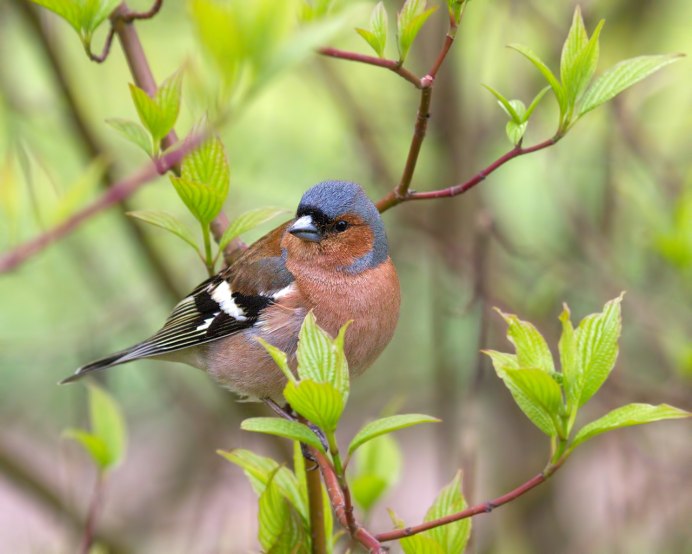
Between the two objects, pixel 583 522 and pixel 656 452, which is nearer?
pixel 656 452

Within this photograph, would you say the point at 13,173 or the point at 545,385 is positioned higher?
the point at 13,173

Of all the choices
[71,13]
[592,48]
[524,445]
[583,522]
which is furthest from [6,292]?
[592,48]

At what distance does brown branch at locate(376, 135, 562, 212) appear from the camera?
1842mm

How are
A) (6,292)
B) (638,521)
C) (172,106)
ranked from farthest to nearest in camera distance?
1. (6,292)
2. (638,521)
3. (172,106)

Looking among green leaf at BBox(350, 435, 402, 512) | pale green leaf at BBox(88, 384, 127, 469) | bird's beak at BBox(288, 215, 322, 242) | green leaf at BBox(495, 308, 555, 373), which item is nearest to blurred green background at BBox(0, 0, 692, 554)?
bird's beak at BBox(288, 215, 322, 242)

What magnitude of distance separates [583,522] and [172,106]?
3991 mm

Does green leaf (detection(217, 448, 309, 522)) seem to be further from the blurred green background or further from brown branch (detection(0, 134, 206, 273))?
the blurred green background

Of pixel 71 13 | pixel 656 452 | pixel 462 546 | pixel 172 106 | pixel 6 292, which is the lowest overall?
pixel 656 452

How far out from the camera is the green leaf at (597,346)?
166 centimetres

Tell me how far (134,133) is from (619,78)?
3.15ft

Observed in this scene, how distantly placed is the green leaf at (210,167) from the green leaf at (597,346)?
0.76 m

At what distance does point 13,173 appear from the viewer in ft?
7.70

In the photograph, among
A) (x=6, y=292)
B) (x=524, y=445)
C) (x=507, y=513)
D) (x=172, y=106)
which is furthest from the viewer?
(x=6, y=292)

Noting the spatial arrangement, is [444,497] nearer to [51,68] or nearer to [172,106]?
[172,106]
